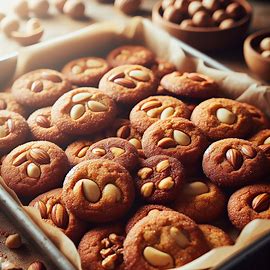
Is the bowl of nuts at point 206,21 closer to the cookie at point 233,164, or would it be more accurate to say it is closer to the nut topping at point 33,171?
the cookie at point 233,164

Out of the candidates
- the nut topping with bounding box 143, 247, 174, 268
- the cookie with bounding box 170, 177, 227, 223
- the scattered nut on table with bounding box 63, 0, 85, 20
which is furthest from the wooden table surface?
the nut topping with bounding box 143, 247, 174, 268

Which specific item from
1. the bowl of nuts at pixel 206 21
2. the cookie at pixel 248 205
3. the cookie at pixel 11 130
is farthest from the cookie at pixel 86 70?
the cookie at pixel 248 205

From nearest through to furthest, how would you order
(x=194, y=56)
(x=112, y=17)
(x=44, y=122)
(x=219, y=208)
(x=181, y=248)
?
(x=181, y=248)
(x=219, y=208)
(x=44, y=122)
(x=194, y=56)
(x=112, y=17)

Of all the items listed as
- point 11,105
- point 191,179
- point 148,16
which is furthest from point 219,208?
point 148,16

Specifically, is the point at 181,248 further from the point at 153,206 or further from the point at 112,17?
the point at 112,17

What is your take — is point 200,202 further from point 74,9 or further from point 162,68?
point 74,9

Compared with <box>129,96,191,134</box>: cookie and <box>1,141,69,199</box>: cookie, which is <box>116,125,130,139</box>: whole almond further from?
<box>1,141,69,199</box>: cookie
